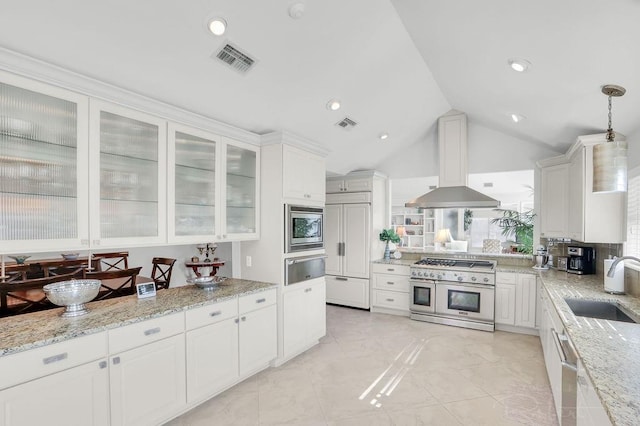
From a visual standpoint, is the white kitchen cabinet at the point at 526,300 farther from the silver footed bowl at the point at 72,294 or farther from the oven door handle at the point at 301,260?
the silver footed bowl at the point at 72,294

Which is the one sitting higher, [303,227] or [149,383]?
[303,227]

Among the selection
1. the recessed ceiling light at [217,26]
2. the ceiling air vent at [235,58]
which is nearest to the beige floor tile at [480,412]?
the ceiling air vent at [235,58]

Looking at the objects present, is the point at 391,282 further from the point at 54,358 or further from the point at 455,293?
the point at 54,358

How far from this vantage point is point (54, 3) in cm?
175

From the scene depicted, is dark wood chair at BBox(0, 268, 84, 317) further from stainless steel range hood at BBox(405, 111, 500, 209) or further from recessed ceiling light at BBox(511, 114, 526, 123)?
recessed ceiling light at BBox(511, 114, 526, 123)

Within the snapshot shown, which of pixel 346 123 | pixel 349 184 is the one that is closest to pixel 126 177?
pixel 346 123

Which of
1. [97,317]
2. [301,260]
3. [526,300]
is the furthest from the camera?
[526,300]

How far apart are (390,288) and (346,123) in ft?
9.07

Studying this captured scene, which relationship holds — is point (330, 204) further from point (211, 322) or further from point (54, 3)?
point (54, 3)

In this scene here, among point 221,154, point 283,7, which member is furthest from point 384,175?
point 283,7

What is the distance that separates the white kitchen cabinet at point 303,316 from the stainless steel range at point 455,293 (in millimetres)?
1687

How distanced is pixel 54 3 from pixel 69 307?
5.90ft

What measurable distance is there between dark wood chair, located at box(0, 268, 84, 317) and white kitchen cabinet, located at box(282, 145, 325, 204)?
2120 millimetres

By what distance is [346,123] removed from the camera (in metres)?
3.92
